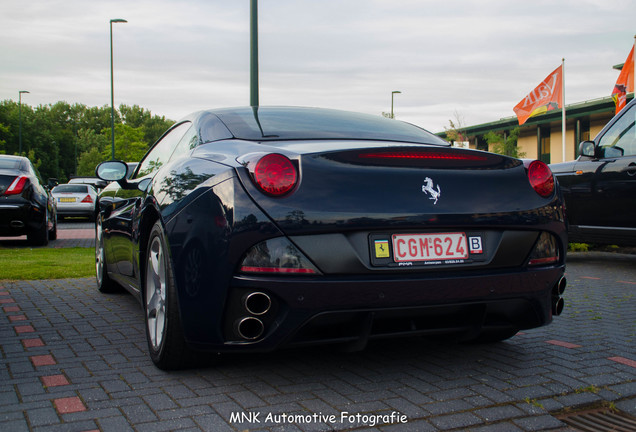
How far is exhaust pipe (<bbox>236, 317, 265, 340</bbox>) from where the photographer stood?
283 centimetres

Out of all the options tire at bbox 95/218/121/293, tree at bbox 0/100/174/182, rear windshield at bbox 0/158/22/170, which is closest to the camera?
tire at bbox 95/218/121/293

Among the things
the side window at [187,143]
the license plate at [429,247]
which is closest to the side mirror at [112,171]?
the side window at [187,143]

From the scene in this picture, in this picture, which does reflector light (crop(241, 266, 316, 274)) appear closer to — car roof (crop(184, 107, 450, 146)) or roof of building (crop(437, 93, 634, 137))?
car roof (crop(184, 107, 450, 146))

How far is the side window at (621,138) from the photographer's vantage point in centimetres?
725

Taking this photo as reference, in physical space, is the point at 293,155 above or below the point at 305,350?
above

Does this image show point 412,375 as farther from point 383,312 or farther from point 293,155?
point 293,155

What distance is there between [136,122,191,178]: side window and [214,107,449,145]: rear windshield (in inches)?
19.4

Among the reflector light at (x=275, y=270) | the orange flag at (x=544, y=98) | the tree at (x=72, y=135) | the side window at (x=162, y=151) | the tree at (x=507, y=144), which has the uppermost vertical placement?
the tree at (x=72, y=135)

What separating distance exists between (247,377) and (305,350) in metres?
0.59

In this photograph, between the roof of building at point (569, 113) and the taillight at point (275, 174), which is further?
the roof of building at point (569, 113)

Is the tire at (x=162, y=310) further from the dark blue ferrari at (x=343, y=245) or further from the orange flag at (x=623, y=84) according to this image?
the orange flag at (x=623, y=84)

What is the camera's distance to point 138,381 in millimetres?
3184

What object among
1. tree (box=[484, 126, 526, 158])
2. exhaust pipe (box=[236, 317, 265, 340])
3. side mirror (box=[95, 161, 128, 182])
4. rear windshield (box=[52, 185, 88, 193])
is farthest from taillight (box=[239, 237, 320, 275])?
tree (box=[484, 126, 526, 158])

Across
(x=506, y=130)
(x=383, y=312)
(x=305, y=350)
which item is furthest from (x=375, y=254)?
(x=506, y=130)
